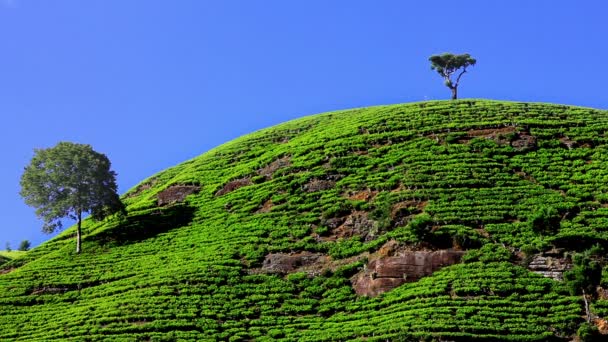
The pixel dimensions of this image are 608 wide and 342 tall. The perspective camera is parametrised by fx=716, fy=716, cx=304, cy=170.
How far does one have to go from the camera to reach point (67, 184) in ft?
220

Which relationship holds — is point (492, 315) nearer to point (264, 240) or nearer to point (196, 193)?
point (264, 240)

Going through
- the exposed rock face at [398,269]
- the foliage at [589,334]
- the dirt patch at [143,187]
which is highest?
the dirt patch at [143,187]

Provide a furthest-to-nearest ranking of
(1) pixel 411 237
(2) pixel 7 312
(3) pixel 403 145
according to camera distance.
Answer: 1. (3) pixel 403 145
2. (2) pixel 7 312
3. (1) pixel 411 237

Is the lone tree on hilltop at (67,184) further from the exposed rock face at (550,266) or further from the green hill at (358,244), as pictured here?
the exposed rock face at (550,266)

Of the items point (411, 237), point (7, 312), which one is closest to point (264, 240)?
point (411, 237)

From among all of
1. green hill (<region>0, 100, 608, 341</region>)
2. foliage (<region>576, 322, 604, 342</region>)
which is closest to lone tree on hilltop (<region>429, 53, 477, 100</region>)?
green hill (<region>0, 100, 608, 341</region>)

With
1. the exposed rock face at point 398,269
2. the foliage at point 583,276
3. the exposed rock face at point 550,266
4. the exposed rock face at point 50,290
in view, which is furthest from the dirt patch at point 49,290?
the foliage at point 583,276

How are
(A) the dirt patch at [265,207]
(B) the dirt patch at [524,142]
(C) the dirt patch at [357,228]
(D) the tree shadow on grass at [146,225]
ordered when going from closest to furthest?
(C) the dirt patch at [357,228] < (A) the dirt patch at [265,207] < (B) the dirt patch at [524,142] < (D) the tree shadow on grass at [146,225]

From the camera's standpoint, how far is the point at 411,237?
5031 cm

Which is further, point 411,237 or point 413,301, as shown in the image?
point 411,237

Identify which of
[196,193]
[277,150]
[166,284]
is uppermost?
[277,150]

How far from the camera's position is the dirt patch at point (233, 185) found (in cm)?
7020

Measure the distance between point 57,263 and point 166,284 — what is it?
49.1ft

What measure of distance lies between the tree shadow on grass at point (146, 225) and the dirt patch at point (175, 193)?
204 cm
